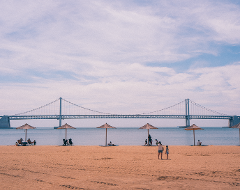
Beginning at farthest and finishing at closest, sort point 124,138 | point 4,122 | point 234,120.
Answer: point 4,122 < point 234,120 < point 124,138

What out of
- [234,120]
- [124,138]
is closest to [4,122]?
[124,138]

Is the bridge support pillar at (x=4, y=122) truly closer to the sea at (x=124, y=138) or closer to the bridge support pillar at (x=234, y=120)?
the sea at (x=124, y=138)

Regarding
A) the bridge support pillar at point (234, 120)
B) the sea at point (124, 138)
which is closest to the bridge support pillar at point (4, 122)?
the sea at point (124, 138)

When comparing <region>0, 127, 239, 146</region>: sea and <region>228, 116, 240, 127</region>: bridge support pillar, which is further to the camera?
<region>228, 116, 240, 127</region>: bridge support pillar

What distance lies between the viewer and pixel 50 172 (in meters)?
Result: 8.63

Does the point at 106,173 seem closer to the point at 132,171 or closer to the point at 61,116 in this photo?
the point at 132,171

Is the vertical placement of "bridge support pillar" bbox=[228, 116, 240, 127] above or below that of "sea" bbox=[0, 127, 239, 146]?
above

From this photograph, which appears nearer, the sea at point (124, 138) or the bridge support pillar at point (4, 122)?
the sea at point (124, 138)

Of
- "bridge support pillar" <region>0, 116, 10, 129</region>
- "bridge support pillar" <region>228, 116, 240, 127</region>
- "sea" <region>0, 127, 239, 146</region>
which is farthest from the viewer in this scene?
"bridge support pillar" <region>0, 116, 10, 129</region>

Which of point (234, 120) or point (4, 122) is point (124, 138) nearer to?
point (234, 120)

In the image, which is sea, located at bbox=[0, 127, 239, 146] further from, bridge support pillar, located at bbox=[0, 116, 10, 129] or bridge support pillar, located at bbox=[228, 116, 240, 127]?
bridge support pillar, located at bbox=[0, 116, 10, 129]

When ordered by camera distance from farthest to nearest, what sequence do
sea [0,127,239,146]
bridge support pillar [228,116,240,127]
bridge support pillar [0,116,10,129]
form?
bridge support pillar [0,116,10,129]
bridge support pillar [228,116,240,127]
sea [0,127,239,146]

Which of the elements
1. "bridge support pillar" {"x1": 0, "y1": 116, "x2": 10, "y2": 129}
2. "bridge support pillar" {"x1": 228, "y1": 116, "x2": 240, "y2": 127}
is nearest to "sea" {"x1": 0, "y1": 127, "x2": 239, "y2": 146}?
"bridge support pillar" {"x1": 228, "y1": 116, "x2": 240, "y2": 127}

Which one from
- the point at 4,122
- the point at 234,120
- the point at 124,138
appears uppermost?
the point at 234,120
